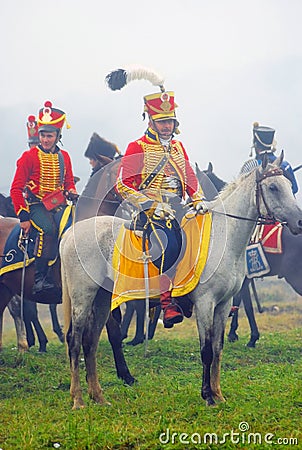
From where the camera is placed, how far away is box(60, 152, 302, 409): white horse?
7.37 meters

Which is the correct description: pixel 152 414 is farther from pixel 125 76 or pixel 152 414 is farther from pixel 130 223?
pixel 125 76

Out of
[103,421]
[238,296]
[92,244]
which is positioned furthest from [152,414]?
[238,296]

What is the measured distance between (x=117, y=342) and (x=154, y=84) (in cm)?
330

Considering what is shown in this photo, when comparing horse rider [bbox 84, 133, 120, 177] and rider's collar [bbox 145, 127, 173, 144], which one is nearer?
rider's collar [bbox 145, 127, 173, 144]

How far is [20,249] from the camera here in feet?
30.1

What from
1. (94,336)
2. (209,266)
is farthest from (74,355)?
(209,266)

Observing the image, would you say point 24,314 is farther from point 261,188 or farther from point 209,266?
point 261,188

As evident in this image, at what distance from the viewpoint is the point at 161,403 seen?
725 cm

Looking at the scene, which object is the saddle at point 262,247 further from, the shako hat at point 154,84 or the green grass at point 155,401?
the shako hat at point 154,84

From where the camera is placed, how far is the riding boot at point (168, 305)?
7512mm

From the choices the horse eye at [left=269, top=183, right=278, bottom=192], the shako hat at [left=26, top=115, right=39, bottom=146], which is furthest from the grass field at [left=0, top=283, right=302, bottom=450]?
the shako hat at [left=26, top=115, right=39, bottom=146]

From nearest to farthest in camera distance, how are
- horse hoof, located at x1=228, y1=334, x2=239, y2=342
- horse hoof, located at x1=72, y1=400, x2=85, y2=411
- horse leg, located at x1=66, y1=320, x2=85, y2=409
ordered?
horse hoof, located at x1=72, y1=400, x2=85, y2=411, horse leg, located at x1=66, y1=320, x2=85, y2=409, horse hoof, located at x1=228, y1=334, x2=239, y2=342

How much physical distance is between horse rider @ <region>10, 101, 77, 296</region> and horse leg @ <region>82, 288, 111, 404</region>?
1116mm

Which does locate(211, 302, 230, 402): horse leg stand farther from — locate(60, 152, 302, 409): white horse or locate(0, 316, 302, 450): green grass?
locate(0, 316, 302, 450): green grass
